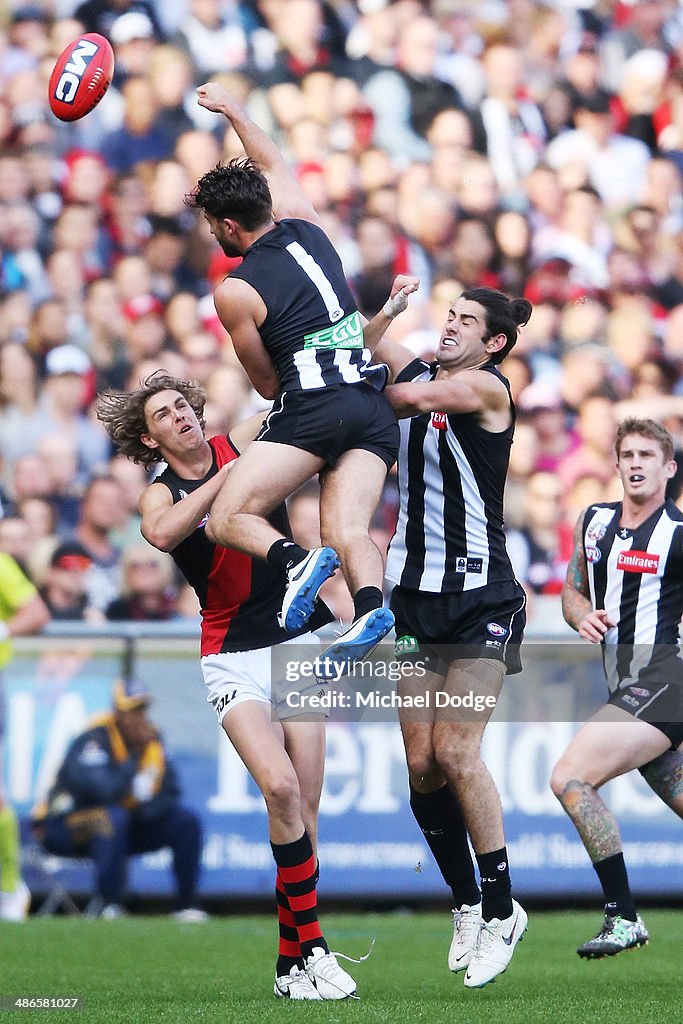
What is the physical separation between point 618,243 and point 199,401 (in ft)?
24.4

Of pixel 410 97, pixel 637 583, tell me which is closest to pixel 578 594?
pixel 637 583

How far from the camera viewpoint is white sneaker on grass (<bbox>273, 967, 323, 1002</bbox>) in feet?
19.8

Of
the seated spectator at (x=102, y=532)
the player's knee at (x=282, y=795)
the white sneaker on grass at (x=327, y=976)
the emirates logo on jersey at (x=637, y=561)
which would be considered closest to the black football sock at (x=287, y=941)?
the white sneaker on grass at (x=327, y=976)

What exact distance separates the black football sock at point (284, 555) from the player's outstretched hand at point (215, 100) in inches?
79.3

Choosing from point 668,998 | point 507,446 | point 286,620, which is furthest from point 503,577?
point 668,998

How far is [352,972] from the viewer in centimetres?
715

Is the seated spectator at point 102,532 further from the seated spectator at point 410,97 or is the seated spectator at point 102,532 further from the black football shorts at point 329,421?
the seated spectator at point 410,97

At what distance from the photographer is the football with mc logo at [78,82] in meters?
6.77

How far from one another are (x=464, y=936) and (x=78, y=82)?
4092 mm

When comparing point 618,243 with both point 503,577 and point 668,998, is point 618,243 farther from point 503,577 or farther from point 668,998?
point 668,998

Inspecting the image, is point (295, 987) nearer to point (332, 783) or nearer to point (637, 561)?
point (637, 561)

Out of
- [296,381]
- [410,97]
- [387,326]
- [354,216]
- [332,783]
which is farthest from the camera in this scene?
[410,97]

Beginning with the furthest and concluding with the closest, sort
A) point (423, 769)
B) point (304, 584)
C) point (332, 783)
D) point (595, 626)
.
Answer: point (332, 783), point (595, 626), point (423, 769), point (304, 584)

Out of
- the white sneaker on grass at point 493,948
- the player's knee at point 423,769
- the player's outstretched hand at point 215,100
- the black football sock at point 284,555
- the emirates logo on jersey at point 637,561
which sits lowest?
the white sneaker on grass at point 493,948
